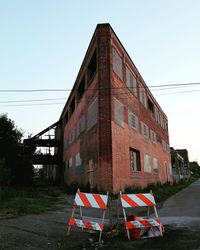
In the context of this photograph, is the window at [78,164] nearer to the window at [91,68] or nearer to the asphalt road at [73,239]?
the window at [91,68]

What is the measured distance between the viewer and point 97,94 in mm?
18859

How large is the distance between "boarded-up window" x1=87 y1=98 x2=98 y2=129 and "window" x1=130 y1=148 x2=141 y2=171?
4.21 m

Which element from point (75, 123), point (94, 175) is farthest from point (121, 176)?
point (75, 123)

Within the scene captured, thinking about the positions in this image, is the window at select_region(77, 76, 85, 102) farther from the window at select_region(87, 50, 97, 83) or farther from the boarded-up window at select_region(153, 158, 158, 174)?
the boarded-up window at select_region(153, 158, 158, 174)

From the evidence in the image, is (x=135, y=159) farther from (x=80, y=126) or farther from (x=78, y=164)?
(x=80, y=126)

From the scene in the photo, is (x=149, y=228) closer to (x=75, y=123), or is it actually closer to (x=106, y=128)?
(x=106, y=128)

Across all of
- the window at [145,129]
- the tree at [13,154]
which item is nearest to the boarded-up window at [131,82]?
the window at [145,129]

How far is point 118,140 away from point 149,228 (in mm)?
11827

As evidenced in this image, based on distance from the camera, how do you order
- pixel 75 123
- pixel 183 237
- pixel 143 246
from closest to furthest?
1. pixel 143 246
2. pixel 183 237
3. pixel 75 123

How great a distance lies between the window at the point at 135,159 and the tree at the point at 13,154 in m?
11.9

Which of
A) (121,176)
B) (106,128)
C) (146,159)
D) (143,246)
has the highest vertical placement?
(106,128)

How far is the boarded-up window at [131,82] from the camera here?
22.8 meters

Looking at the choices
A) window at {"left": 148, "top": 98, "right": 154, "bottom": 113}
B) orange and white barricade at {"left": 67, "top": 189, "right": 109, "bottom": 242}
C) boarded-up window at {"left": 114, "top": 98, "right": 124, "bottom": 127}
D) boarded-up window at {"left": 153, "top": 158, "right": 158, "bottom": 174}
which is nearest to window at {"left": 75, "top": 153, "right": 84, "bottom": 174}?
boarded-up window at {"left": 114, "top": 98, "right": 124, "bottom": 127}

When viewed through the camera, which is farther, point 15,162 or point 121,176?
point 15,162
